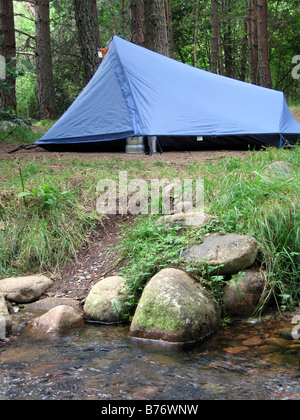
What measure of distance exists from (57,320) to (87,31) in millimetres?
7130

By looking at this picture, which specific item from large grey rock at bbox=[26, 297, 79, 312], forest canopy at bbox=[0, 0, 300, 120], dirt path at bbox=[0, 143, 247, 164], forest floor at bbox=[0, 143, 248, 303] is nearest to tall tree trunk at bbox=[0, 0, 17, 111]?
forest canopy at bbox=[0, 0, 300, 120]

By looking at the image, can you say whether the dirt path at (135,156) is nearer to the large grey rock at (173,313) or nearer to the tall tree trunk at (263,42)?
the large grey rock at (173,313)

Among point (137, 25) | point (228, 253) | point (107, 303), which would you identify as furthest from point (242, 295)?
point (137, 25)

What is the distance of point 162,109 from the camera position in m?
5.75

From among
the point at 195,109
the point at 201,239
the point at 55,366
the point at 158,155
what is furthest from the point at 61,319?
the point at 195,109

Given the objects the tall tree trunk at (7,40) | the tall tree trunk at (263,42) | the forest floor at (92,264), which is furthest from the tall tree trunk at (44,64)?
the forest floor at (92,264)

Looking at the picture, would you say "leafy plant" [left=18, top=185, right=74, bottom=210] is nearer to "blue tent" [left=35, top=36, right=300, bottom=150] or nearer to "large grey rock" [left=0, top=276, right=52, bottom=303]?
"large grey rock" [left=0, top=276, right=52, bottom=303]

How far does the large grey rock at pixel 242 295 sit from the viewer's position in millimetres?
2760

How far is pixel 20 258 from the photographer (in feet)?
11.1

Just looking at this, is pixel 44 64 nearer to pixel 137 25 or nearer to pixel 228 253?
pixel 137 25

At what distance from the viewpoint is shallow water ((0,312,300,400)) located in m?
1.88

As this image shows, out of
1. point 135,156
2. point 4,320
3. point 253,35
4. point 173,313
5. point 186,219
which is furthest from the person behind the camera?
point 253,35

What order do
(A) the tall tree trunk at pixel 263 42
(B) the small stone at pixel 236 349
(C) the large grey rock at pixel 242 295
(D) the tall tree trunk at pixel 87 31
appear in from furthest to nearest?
(A) the tall tree trunk at pixel 263 42, (D) the tall tree trunk at pixel 87 31, (C) the large grey rock at pixel 242 295, (B) the small stone at pixel 236 349

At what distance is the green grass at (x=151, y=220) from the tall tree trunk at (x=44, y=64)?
21.5 ft
